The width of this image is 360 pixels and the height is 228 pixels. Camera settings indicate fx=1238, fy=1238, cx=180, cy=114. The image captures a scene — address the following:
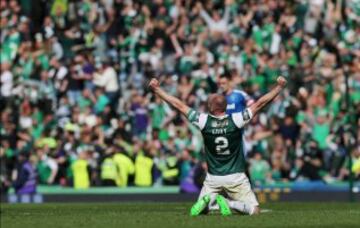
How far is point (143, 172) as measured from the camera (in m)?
30.2

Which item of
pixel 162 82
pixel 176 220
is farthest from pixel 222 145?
pixel 162 82

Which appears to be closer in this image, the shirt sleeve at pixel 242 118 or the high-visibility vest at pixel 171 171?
the shirt sleeve at pixel 242 118

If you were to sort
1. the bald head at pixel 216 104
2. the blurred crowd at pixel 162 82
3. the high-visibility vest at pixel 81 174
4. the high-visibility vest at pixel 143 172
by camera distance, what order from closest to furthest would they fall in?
the bald head at pixel 216 104, the high-visibility vest at pixel 143 172, the high-visibility vest at pixel 81 174, the blurred crowd at pixel 162 82

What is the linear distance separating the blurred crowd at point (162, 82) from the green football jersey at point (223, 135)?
11.2 metres

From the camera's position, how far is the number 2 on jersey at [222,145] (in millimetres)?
17828

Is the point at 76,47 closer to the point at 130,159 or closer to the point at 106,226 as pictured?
the point at 130,159

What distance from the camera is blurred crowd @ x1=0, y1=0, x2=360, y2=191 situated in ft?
100.0

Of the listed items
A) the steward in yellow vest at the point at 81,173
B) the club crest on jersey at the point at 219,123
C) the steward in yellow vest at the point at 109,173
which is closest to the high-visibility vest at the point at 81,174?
the steward in yellow vest at the point at 81,173

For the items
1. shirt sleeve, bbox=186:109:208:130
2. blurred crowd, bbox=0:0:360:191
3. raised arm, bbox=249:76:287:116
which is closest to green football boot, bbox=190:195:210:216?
shirt sleeve, bbox=186:109:208:130

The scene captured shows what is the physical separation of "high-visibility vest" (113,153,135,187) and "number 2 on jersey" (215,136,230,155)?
12.5 m

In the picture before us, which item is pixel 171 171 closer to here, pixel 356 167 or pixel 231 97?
pixel 356 167

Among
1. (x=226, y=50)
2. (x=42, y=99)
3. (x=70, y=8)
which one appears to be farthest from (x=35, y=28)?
(x=226, y=50)

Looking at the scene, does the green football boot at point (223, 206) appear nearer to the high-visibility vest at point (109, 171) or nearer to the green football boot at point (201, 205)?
the green football boot at point (201, 205)

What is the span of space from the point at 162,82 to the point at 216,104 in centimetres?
1627
